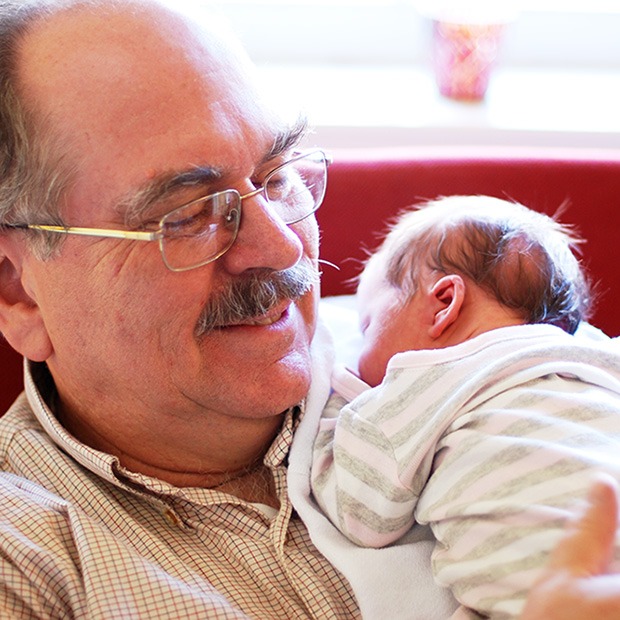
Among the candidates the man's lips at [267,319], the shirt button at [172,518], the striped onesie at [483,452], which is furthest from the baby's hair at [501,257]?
the shirt button at [172,518]

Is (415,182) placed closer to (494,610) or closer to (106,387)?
(106,387)

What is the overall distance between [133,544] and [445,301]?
2.02 feet

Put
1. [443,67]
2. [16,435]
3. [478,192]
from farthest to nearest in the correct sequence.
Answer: [443,67] → [478,192] → [16,435]

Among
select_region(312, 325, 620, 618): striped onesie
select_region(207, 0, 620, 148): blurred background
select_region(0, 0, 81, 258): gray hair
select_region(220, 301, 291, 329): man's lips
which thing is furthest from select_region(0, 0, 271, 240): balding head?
select_region(207, 0, 620, 148): blurred background

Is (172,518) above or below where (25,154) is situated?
below

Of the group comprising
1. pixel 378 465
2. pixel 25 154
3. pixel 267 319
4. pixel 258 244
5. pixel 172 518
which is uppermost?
pixel 25 154

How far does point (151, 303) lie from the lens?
141 centimetres

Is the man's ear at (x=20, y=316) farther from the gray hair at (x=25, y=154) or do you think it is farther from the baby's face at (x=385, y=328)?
the baby's face at (x=385, y=328)

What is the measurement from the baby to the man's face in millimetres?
169

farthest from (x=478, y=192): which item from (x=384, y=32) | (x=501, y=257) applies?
(x=384, y=32)

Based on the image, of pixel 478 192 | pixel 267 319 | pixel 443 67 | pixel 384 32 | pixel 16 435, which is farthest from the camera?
pixel 384 32

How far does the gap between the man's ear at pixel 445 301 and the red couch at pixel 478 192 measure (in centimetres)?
57

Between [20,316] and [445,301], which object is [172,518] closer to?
[20,316]

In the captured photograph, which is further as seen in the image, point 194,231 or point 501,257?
point 501,257
